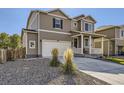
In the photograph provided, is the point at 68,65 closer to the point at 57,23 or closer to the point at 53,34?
the point at 53,34

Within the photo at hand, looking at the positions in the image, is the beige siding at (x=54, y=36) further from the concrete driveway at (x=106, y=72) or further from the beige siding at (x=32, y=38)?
the concrete driveway at (x=106, y=72)

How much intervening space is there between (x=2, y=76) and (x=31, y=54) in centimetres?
913

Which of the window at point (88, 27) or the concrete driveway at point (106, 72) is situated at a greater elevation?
the window at point (88, 27)

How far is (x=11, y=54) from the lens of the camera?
45.5ft

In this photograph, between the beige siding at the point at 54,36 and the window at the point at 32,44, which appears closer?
the window at the point at 32,44

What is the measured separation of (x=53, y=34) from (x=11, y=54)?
6.11 metres

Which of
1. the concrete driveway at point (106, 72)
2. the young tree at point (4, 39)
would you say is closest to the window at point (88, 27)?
the concrete driveway at point (106, 72)

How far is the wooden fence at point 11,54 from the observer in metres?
12.5

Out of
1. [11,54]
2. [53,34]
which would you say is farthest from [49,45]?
[11,54]

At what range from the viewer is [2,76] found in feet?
24.6

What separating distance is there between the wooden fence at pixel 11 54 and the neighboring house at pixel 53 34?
845 millimetres
